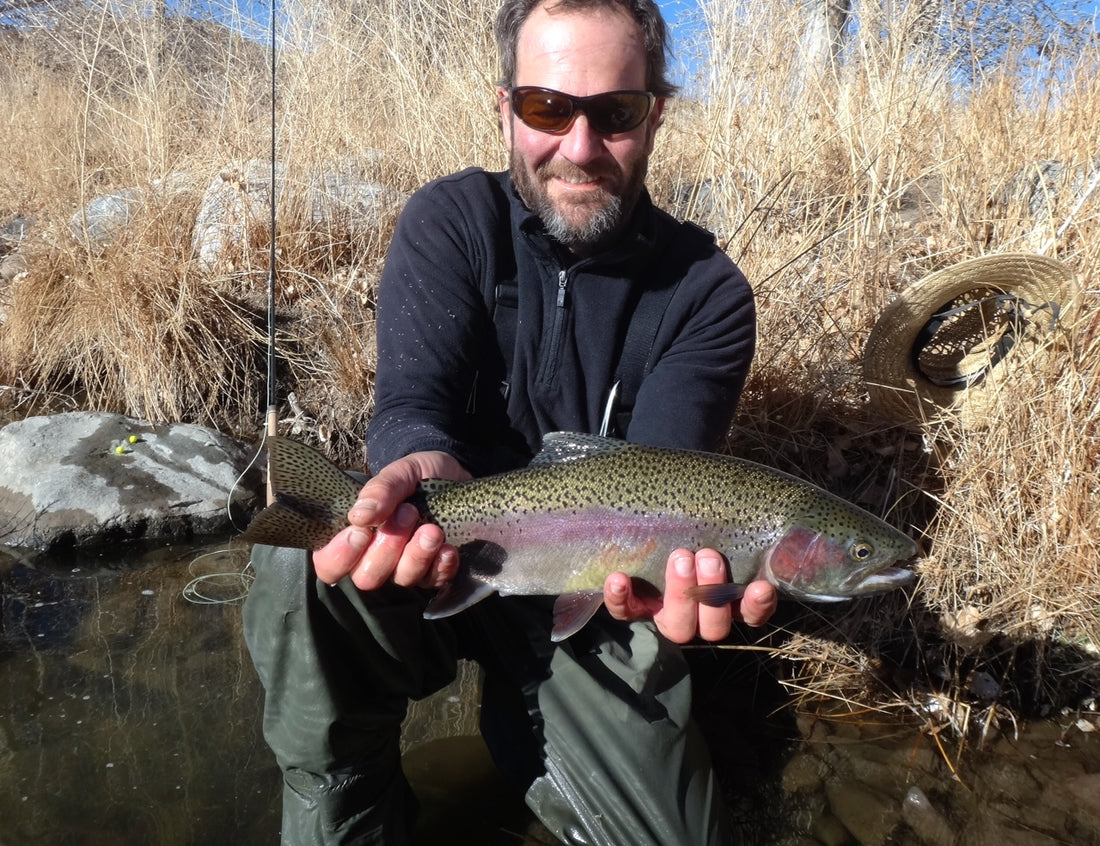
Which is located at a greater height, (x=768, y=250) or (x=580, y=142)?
(x=580, y=142)

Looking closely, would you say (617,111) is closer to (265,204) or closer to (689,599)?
(689,599)

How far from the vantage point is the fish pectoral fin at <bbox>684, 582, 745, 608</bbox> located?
2021 mm

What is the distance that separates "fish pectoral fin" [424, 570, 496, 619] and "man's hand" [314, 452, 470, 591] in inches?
1.1

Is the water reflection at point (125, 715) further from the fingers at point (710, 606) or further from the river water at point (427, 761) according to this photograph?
the fingers at point (710, 606)

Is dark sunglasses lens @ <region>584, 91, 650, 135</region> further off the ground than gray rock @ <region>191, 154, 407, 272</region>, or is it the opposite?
dark sunglasses lens @ <region>584, 91, 650, 135</region>

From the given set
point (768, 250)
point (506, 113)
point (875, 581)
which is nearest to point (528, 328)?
point (506, 113)

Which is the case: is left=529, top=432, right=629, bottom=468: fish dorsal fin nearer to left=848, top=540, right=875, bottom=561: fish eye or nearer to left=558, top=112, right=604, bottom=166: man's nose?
left=848, top=540, right=875, bottom=561: fish eye

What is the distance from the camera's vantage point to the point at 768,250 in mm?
4191

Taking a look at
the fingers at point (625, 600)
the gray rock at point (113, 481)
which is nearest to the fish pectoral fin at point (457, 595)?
the fingers at point (625, 600)

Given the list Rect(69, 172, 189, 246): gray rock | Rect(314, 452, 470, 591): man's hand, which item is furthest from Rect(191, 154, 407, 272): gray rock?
Rect(314, 452, 470, 591): man's hand

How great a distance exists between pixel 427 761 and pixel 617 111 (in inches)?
85.8

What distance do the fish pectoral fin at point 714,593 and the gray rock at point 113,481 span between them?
2.95 metres

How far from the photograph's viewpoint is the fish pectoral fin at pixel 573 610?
6.79ft

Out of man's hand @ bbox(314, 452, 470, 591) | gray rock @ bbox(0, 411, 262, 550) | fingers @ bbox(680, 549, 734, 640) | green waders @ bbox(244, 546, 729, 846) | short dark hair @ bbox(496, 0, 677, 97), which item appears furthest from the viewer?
gray rock @ bbox(0, 411, 262, 550)
